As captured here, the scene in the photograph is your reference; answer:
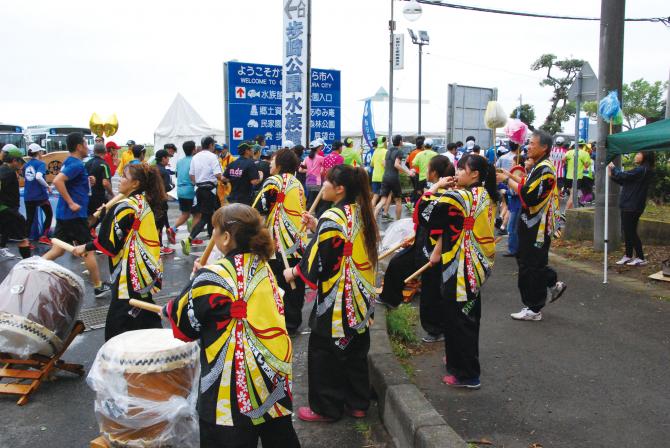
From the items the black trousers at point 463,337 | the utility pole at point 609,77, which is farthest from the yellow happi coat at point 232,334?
the utility pole at point 609,77

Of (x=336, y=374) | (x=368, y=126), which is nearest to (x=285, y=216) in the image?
(x=336, y=374)

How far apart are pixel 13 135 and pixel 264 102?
1528 cm

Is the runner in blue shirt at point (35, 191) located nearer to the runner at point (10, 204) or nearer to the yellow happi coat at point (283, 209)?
the runner at point (10, 204)

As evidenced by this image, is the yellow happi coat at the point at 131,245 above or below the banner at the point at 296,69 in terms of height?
below

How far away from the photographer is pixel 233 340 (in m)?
2.63

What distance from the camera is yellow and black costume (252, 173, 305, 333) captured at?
570cm

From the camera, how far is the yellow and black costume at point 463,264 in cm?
418

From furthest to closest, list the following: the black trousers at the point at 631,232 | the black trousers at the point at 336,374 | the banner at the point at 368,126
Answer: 1. the banner at the point at 368,126
2. the black trousers at the point at 631,232
3. the black trousers at the point at 336,374

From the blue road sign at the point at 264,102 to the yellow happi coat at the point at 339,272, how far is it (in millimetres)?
9507

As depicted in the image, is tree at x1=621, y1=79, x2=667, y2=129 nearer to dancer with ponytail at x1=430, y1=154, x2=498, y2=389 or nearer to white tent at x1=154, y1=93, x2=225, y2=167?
white tent at x1=154, y1=93, x2=225, y2=167

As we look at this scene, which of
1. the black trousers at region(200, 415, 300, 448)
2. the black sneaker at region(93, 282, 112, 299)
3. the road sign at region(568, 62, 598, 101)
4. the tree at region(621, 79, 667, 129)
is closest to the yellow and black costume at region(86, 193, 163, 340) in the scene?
the black trousers at region(200, 415, 300, 448)

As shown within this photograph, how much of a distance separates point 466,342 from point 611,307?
2820mm

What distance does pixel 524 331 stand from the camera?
5504mm

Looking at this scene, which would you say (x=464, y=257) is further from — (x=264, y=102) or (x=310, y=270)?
(x=264, y=102)
